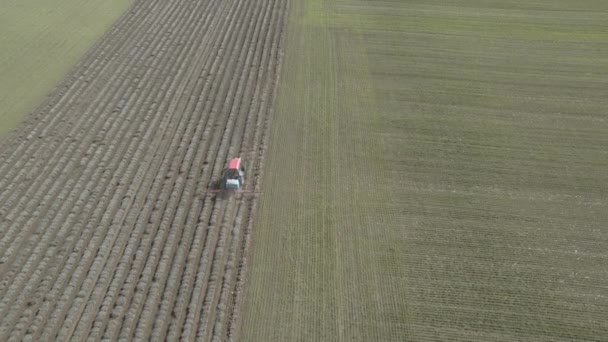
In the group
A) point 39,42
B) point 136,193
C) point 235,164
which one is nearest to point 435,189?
point 235,164

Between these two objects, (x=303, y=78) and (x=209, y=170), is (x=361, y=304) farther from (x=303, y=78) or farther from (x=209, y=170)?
(x=303, y=78)

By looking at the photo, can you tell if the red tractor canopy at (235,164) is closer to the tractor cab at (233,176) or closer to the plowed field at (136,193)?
the tractor cab at (233,176)

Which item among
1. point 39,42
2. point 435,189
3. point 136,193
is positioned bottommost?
point 136,193

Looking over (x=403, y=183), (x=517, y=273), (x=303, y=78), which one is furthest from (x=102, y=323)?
(x=303, y=78)

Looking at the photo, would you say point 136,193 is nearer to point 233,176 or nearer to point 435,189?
point 233,176

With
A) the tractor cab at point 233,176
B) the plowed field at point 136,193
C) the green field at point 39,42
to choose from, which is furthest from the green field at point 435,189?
the green field at point 39,42

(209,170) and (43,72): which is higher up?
(43,72)

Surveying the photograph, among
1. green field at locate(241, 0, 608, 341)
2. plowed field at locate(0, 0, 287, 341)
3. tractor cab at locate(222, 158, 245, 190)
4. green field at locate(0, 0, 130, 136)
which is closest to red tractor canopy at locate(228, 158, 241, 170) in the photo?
tractor cab at locate(222, 158, 245, 190)
